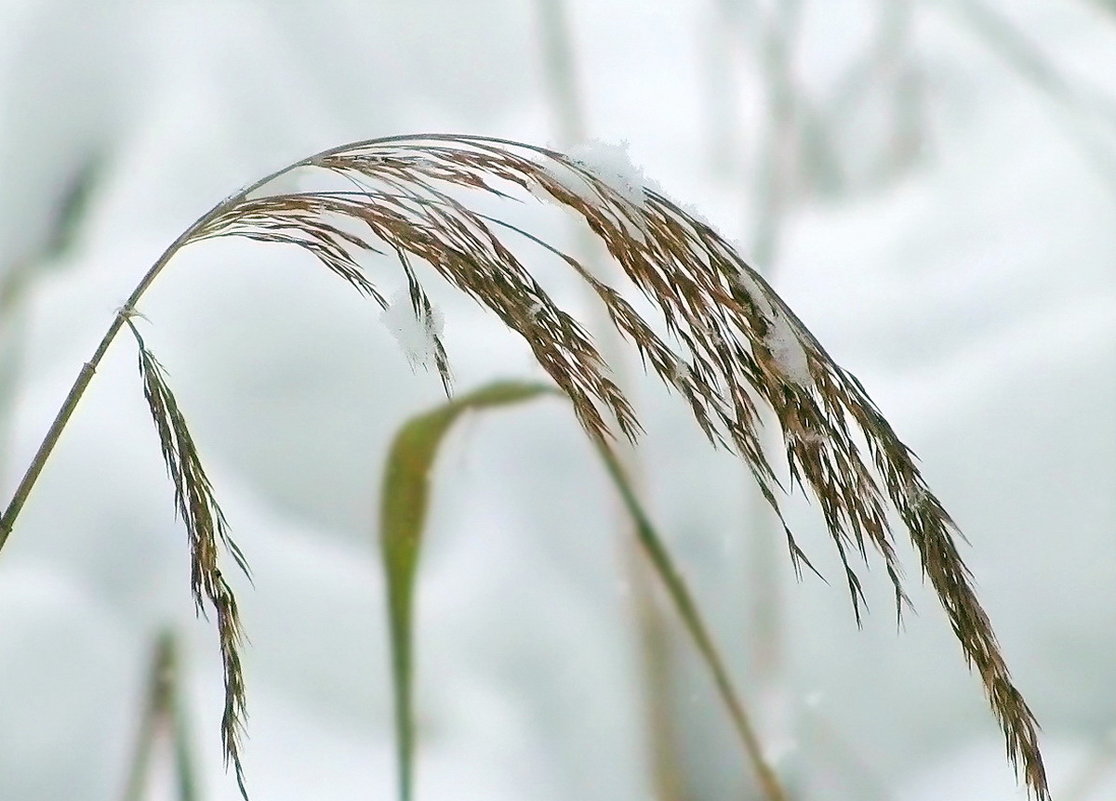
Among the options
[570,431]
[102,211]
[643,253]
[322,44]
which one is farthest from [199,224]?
[322,44]

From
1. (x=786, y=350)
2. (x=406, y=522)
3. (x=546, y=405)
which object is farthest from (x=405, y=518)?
(x=546, y=405)

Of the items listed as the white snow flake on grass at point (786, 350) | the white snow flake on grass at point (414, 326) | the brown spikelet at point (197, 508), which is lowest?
the brown spikelet at point (197, 508)

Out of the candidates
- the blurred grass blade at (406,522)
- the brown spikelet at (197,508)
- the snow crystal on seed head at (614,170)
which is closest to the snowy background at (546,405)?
the blurred grass blade at (406,522)

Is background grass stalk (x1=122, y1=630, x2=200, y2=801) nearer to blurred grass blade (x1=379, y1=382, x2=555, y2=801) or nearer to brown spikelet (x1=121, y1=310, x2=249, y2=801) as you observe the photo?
blurred grass blade (x1=379, y1=382, x2=555, y2=801)

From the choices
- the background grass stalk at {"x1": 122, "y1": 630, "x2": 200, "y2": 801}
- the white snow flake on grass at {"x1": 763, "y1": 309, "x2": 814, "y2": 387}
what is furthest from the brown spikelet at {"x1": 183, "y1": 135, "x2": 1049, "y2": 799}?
the background grass stalk at {"x1": 122, "y1": 630, "x2": 200, "y2": 801}

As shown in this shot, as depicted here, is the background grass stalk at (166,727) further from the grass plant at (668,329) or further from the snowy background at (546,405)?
the grass plant at (668,329)

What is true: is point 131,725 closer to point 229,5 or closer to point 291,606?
point 291,606

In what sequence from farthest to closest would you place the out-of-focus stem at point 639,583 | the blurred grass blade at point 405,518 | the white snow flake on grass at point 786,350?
the out-of-focus stem at point 639,583
the blurred grass blade at point 405,518
the white snow flake on grass at point 786,350
